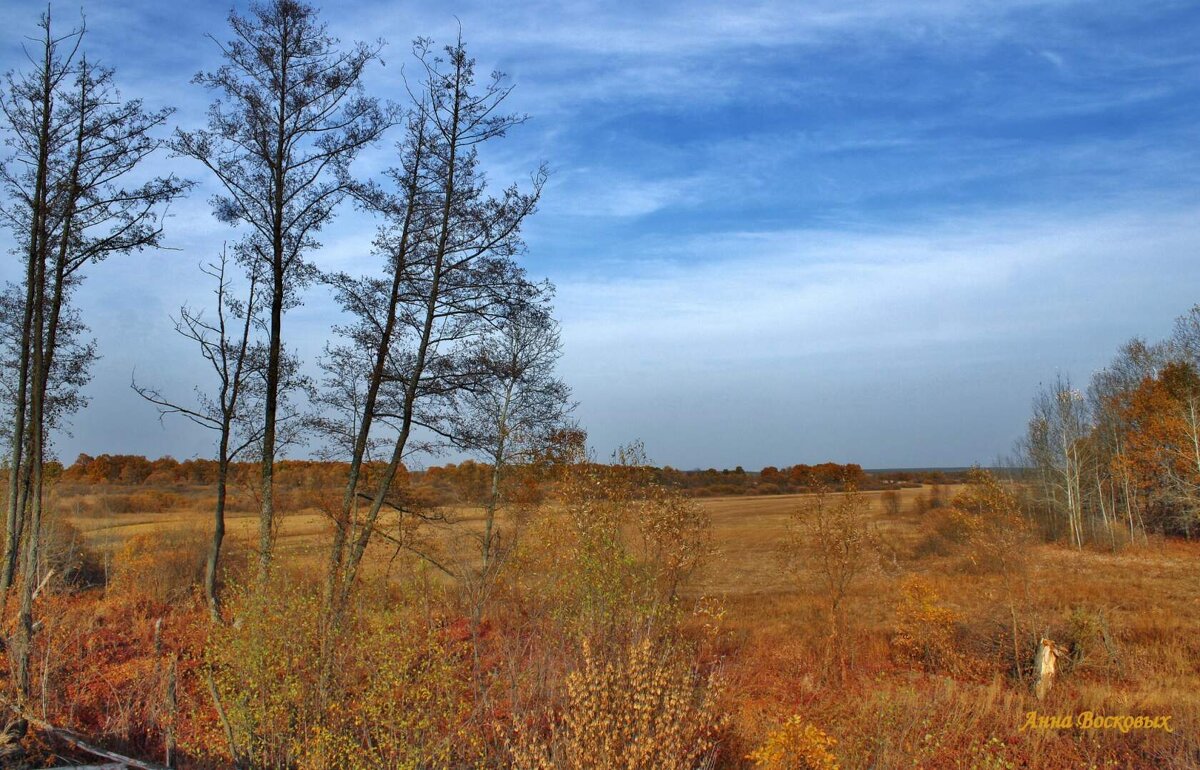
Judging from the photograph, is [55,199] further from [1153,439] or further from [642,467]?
[1153,439]

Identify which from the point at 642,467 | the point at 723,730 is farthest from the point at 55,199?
the point at 723,730

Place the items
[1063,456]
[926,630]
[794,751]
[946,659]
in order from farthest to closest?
[1063,456] < [926,630] < [946,659] < [794,751]

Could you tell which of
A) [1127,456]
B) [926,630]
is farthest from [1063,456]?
[926,630]

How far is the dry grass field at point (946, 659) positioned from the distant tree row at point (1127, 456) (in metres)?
9.31

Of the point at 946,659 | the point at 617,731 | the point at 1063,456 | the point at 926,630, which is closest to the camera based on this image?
the point at 617,731

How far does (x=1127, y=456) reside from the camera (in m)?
53.1

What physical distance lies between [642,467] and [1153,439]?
45.6 metres

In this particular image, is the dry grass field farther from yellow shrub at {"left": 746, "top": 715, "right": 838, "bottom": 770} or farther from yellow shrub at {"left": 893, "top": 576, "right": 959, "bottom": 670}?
yellow shrub at {"left": 746, "top": 715, "right": 838, "bottom": 770}

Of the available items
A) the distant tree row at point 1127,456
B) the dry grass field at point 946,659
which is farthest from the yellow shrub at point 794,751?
the distant tree row at point 1127,456

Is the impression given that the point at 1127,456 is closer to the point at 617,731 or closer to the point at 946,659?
the point at 946,659

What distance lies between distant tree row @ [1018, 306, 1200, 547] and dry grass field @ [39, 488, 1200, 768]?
9.31 m

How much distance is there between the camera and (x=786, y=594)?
108 feet

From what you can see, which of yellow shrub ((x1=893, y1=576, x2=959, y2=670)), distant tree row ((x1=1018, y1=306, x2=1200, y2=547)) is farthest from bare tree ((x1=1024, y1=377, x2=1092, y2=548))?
yellow shrub ((x1=893, y1=576, x2=959, y2=670))

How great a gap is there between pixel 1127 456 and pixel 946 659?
42.5 m
